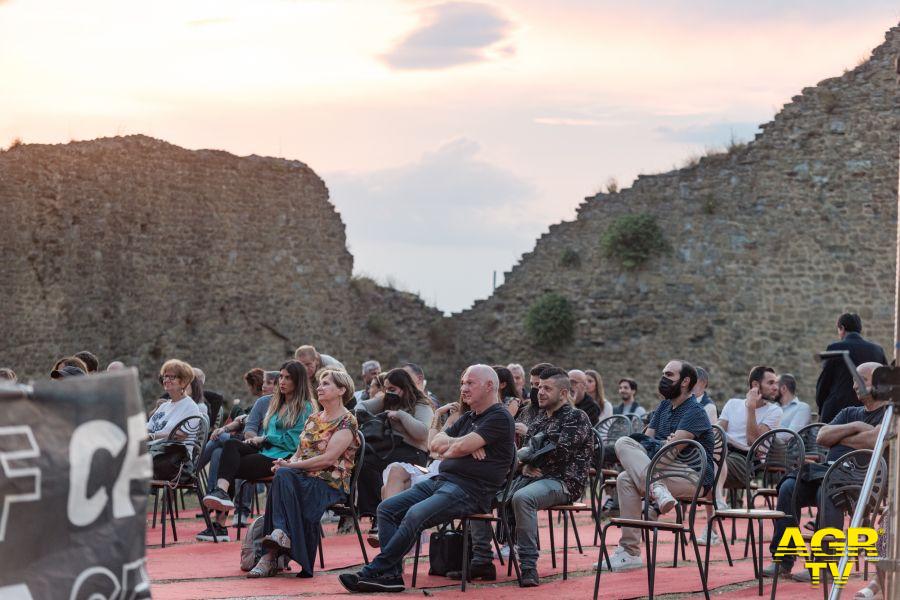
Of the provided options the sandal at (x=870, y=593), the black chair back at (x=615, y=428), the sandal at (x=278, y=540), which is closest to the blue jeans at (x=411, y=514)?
the sandal at (x=278, y=540)

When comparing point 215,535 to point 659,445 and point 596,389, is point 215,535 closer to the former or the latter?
point 659,445

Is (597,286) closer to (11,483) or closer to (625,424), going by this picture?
(625,424)

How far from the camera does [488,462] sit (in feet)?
25.9

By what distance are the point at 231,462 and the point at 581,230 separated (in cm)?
1523

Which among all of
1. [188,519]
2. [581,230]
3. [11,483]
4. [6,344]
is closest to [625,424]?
[188,519]

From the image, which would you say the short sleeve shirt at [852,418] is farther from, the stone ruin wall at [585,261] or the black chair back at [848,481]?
the stone ruin wall at [585,261]

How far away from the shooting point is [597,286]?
23.5 metres

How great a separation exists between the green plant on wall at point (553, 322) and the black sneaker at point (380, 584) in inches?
634

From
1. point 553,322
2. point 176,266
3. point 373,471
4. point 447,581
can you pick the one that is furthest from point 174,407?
point 553,322

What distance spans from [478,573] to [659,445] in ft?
5.19

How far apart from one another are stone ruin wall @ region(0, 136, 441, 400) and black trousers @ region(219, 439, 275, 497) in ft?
34.2

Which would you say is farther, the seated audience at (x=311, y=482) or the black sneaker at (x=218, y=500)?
the black sneaker at (x=218, y=500)

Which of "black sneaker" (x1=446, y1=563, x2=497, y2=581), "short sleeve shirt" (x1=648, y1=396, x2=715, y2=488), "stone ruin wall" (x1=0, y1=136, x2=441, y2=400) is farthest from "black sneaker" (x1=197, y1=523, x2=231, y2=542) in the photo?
"stone ruin wall" (x1=0, y1=136, x2=441, y2=400)

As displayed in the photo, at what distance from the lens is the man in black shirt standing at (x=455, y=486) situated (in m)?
7.64
